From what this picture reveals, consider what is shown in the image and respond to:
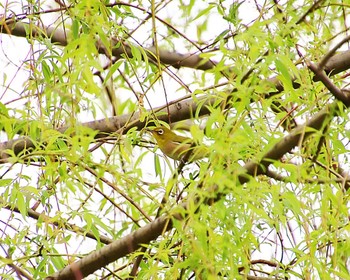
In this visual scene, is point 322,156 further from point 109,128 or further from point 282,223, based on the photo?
point 109,128

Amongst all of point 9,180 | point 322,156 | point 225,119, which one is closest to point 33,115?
point 9,180

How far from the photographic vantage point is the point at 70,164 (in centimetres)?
236

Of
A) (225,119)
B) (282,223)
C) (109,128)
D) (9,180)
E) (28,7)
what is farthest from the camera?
(109,128)

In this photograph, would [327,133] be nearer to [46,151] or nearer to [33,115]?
Answer: [46,151]

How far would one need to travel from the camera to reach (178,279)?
2170 millimetres

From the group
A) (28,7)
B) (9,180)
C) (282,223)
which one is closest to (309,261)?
(282,223)

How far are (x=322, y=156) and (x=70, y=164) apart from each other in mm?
699

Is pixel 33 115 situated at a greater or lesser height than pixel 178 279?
greater

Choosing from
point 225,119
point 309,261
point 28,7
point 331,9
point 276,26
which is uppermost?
point 28,7

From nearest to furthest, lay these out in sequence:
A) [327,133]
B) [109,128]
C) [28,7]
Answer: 1. [327,133]
2. [28,7]
3. [109,128]

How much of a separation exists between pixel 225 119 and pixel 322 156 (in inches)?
16.8

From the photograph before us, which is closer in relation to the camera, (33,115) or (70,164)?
(70,164)

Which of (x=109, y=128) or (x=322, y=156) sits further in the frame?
A: (x=109, y=128)

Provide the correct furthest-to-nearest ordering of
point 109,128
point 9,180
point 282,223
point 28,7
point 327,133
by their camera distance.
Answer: point 109,128
point 28,7
point 9,180
point 282,223
point 327,133
